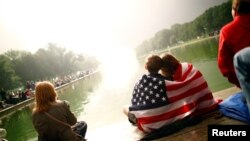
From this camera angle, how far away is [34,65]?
87562 millimetres

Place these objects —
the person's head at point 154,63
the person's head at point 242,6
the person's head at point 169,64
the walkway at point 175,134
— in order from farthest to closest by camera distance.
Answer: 1. the person's head at point 169,64
2. the person's head at point 154,63
3. the walkway at point 175,134
4. the person's head at point 242,6

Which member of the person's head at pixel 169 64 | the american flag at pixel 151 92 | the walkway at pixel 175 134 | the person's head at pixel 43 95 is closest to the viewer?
the walkway at pixel 175 134

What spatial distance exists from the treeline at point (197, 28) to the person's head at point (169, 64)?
102m

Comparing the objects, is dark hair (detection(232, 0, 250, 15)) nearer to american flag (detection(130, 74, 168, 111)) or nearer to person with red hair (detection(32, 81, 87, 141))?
american flag (detection(130, 74, 168, 111))

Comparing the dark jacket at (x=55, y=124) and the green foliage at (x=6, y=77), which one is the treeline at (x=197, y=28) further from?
the dark jacket at (x=55, y=124)

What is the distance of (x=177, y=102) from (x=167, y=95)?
20 cm

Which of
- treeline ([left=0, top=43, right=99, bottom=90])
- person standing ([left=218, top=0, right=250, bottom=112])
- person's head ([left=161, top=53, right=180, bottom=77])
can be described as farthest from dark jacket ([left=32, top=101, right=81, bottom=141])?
treeline ([left=0, top=43, right=99, bottom=90])

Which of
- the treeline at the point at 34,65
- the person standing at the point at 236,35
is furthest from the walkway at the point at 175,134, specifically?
the treeline at the point at 34,65

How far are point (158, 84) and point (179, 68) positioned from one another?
1.79ft

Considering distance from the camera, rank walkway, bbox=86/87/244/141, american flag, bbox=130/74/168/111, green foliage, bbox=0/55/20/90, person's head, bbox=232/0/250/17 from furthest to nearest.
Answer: green foliage, bbox=0/55/20/90
american flag, bbox=130/74/168/111
walkway, bbox=86/87/244/141
person's head, bbox=232/0/250/17

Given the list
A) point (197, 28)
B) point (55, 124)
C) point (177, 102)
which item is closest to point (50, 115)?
point (55, 124)

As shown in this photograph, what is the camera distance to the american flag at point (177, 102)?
5238 millimetres

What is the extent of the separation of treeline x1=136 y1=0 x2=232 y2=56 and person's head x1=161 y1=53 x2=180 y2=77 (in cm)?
10202

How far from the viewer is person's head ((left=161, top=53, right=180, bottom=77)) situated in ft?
18.3
